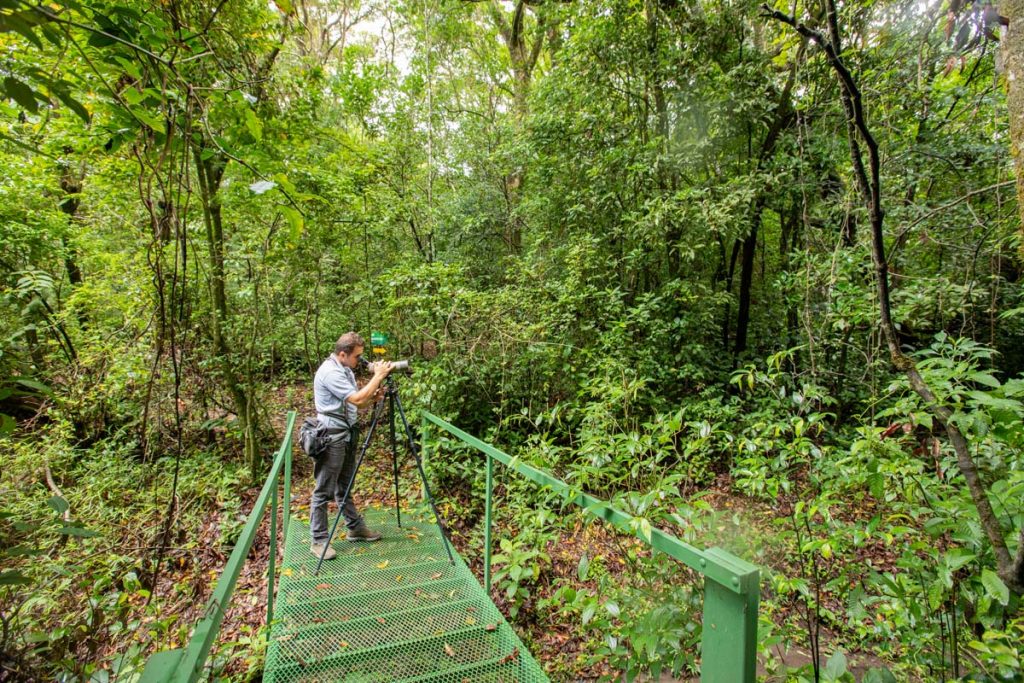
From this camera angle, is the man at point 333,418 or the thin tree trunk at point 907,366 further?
the man at point 333,418

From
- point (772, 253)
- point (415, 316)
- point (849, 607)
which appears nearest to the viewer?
point (849, 607)

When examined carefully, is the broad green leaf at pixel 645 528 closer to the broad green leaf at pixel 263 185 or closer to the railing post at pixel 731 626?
the railing post at pixel 731 626

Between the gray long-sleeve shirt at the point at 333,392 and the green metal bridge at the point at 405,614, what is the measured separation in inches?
14.1

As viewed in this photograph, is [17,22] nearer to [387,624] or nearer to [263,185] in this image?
[263,185]

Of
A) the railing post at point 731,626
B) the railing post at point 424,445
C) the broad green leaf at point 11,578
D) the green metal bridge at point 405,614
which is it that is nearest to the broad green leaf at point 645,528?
the green metal bridge at point 405,614

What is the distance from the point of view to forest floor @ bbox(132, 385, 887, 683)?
2496 millimetres

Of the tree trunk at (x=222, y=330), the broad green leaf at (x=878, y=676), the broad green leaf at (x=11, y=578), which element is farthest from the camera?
the tree trunk at (x=222, y=330)

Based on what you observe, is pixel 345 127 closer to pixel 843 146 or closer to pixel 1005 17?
pixel 843 146

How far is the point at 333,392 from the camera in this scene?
3.42 metres

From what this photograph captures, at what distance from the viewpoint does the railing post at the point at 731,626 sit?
102 cm

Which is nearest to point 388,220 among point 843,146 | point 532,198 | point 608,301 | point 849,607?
point 532,198

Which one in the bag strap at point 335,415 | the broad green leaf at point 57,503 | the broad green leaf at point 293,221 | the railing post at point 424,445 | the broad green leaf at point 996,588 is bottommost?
the railing post at point 424,445

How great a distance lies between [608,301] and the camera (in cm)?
568

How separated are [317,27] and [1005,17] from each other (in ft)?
41.6
